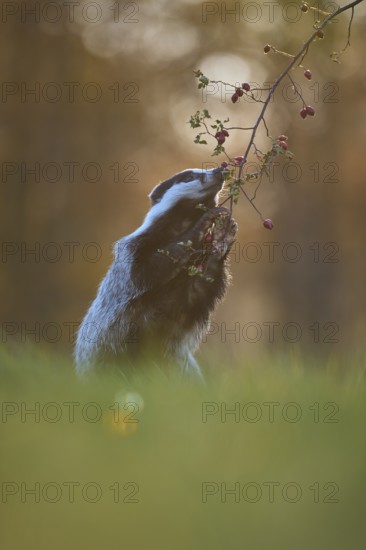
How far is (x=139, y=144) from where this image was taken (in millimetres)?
13586

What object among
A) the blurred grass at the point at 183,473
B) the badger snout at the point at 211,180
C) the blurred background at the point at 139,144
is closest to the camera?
the blurred grass at the point at 183,473

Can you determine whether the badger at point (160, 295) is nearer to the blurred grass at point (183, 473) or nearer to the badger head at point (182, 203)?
the badger head at point (182, 203)

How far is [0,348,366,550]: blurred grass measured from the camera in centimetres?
136

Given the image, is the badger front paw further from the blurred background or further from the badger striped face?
the blurred background

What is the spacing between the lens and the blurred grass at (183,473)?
136 cm

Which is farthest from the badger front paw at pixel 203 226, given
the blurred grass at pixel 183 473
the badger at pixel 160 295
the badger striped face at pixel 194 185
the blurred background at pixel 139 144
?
the blurred background at pixel 139 144

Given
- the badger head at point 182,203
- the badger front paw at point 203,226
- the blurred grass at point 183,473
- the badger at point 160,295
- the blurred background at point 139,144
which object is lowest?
the blurred grass at point 183,473

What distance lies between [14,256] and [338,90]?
5.93 m

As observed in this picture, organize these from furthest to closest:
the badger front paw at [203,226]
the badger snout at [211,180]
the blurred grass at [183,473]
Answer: the badger snout at [211,180] → the badger front paw at [203,226] → the blurred grass at [183,473]

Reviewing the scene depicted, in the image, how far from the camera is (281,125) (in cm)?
1439

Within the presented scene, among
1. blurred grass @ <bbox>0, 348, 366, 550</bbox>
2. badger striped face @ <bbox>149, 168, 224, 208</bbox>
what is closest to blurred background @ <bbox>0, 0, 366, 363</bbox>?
badger striped face @ <bbox>149, 168, 224, 208</bbox>

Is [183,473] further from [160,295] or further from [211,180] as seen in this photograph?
[211,180]

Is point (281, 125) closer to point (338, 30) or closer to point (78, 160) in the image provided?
point (338, 30)

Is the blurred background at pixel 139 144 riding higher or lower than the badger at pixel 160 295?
higher
